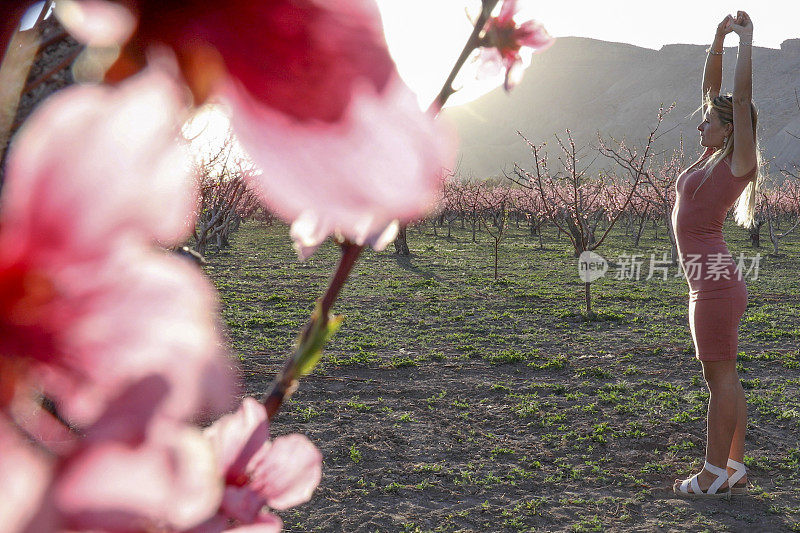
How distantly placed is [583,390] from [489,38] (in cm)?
452

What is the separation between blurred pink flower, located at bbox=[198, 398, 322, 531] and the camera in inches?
10.1

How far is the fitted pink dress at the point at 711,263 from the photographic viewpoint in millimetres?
2564

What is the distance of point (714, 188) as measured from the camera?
265 centimetres

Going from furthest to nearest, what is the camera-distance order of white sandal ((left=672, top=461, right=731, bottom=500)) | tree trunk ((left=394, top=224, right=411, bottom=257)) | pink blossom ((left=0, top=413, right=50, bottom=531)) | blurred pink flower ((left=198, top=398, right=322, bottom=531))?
tree trunk ((left=394, top=224, right=411, bottom=257)) < white sandal ((left=672, top=461, right=731, bottom=500)) < blurred pink flower ((left=198, top=398, right=322, bottom=531)) < pink blossom ((left=0, top=413, right=50, bottom=531))

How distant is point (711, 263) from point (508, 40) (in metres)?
2.55

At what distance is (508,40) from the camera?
0.36 metres

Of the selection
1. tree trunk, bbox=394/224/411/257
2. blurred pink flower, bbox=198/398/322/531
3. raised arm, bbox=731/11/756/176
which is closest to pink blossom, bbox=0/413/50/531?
blurred pink flower, bbox=198/398/322/531

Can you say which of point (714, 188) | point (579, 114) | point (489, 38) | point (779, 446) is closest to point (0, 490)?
point (489, 38)

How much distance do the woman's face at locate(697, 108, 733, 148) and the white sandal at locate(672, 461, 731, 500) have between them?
1.49 m

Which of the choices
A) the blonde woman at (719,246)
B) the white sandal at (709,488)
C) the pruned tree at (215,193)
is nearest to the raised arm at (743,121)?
the blonde woman at (719,246)

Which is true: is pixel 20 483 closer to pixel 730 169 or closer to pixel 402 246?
pixel 730 169

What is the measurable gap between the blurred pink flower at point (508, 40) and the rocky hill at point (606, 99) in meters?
48.0

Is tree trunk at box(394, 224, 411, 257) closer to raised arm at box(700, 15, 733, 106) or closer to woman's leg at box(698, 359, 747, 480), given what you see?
raised arm at box(700, 15, 733, 106)

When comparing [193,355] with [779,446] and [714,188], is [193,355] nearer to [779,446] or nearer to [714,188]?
[714,188]
